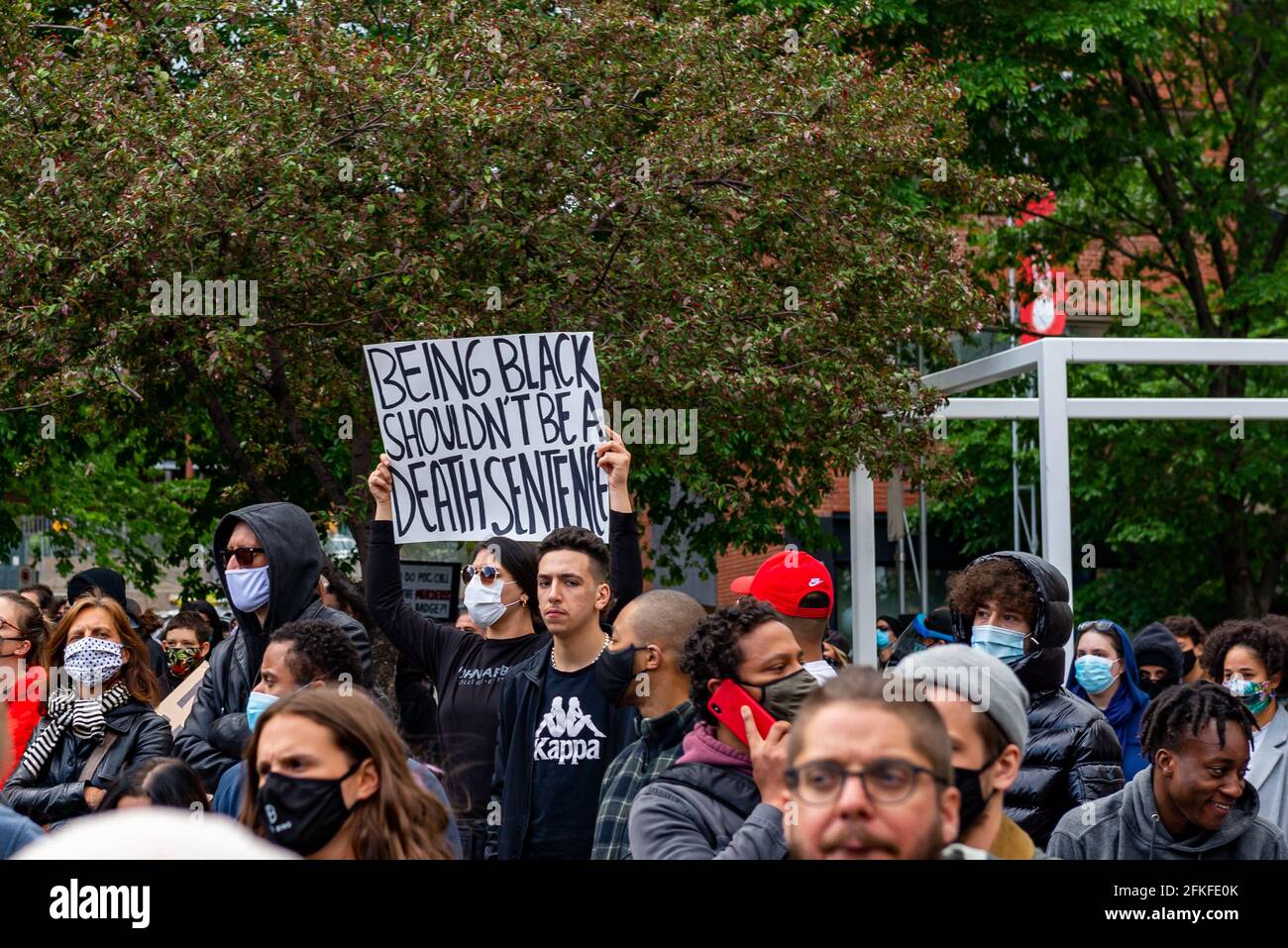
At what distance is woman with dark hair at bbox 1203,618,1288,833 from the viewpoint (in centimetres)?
596

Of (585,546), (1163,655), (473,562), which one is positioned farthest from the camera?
(1163,655)

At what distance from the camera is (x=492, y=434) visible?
749 centimetres

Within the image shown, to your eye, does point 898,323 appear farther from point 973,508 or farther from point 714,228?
point 973,508

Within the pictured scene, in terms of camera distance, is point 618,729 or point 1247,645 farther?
point 1247,645

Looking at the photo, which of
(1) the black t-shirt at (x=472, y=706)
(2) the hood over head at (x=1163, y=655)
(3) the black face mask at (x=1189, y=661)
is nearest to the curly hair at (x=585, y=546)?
(1) the black t-shirt at (x=472, y=706)

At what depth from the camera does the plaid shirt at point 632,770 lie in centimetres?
454

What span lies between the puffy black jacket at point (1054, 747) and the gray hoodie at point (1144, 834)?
32cm

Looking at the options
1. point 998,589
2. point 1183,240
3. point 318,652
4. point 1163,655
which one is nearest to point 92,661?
point 318,652

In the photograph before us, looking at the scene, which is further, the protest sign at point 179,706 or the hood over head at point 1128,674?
the hood over head at point 1128,674

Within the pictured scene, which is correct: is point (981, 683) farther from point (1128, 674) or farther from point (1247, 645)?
point (1128, 674)

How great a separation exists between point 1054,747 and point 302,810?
102 inches

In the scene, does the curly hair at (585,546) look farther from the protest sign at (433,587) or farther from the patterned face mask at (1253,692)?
the protest sign at (433,587)

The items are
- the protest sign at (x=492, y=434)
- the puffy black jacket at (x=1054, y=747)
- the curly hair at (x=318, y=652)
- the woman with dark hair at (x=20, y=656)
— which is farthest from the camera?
the protest sign at (x=492, y=434)
